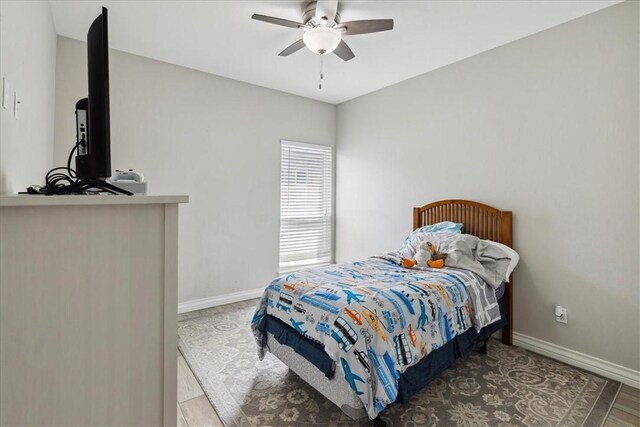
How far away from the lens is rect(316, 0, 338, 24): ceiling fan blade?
2098mm

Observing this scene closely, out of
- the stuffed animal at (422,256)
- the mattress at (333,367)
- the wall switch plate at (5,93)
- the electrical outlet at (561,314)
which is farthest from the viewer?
the stuffed animal at (422,256)

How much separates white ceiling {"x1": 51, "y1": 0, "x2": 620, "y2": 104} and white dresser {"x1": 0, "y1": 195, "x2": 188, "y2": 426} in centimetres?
211

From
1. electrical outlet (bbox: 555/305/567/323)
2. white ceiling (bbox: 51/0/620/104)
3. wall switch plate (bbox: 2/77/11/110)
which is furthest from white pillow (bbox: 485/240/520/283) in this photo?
wall switch plate (bbox: 2/77/11/110)

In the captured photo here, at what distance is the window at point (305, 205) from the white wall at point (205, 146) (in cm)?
15

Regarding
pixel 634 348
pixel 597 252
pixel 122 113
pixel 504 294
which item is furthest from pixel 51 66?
pixel 634 348

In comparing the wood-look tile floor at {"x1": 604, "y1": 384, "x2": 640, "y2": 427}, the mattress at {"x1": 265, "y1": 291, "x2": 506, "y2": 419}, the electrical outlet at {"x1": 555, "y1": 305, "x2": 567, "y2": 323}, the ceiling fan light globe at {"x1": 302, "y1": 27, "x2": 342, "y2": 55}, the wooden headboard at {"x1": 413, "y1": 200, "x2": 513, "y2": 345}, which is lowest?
the wood-look tile floor at {"x1": 604, "y1": 384, "x2": 640, "y2": 427}

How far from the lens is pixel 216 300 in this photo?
3.62 meters

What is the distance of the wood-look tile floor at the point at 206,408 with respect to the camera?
1780 mm

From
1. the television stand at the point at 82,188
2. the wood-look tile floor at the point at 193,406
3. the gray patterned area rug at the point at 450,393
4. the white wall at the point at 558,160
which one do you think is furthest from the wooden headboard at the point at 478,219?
the television stand at the point at 82,188

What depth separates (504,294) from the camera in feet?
8.95

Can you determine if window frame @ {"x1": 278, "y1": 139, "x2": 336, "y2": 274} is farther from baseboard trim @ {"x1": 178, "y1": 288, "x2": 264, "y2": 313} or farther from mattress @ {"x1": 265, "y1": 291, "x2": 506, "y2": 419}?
mattress @ {"x1": 265, "y1": 291, "x2": 506, "y2": 419}

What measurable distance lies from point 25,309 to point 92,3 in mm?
2555

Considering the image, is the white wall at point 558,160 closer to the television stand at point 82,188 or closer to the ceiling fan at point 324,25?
the ceiling fan at point 324,25

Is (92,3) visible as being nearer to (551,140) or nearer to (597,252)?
(551,140)
